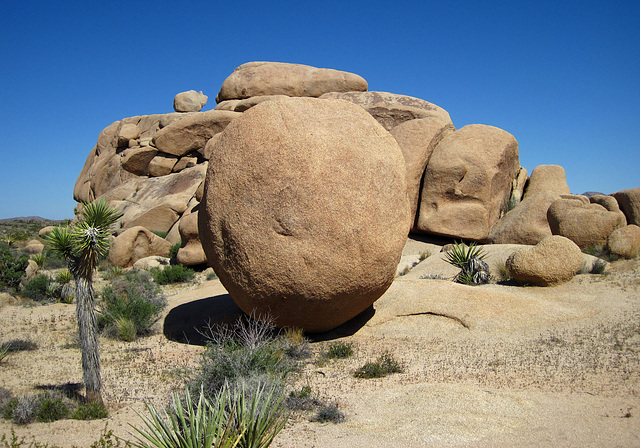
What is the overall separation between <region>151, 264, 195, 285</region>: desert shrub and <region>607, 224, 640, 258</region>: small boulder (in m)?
11.4

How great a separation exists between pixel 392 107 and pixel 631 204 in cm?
987

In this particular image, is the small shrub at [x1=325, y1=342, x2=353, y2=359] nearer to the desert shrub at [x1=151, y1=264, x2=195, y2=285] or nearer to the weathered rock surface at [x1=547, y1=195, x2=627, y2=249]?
the desert shrub at [x1=151, y1=264, x2=195, y2=285]

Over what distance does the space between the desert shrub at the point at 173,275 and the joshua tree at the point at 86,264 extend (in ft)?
28.9

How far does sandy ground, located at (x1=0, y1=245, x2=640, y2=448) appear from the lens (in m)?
4.39

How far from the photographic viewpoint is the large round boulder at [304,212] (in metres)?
6.56

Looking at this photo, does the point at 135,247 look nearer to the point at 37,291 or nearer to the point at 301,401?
the point at 37,291


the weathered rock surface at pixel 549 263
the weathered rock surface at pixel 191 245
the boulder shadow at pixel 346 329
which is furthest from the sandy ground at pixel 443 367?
the weathered rock surface at pixel 191 245

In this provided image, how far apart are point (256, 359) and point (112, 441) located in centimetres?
176

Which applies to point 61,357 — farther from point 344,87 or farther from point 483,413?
point 344,87

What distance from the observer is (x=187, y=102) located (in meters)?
28.0

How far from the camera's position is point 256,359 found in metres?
5.70

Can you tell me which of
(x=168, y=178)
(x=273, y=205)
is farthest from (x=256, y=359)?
(x=168, y=178)

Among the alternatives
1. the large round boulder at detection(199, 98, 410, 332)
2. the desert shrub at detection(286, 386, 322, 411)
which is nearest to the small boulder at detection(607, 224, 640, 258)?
the large round boulder at detection(199, 98, 410, 332)

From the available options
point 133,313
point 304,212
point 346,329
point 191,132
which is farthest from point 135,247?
point 304,212
